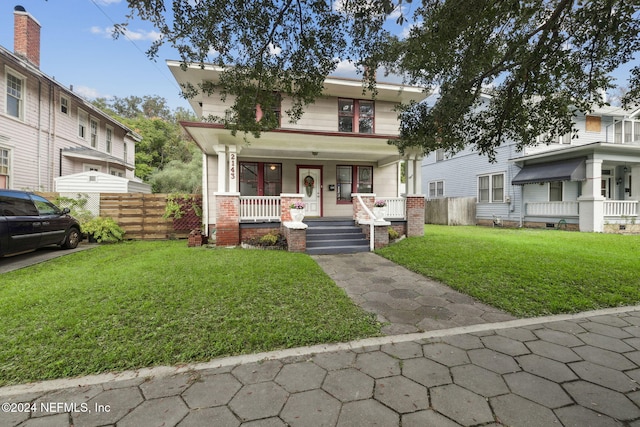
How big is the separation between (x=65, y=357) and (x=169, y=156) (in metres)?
27.5

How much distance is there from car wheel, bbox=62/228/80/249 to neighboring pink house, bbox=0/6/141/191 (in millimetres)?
4563

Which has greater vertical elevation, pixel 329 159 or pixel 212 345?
pixel 329 159

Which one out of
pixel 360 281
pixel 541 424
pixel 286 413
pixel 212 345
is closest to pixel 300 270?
pixel 360 281

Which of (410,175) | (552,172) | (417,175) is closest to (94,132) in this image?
(410,175)

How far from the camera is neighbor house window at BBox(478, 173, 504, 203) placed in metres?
15.2

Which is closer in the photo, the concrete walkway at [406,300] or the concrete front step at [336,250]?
the concrete walkway at [406,300]

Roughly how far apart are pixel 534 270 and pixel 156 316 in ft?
21.2

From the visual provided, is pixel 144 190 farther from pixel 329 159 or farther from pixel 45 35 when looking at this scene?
pixel 329 159

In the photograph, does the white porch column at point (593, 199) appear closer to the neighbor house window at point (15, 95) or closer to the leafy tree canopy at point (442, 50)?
the leafy tree canopy at point (442, 50)

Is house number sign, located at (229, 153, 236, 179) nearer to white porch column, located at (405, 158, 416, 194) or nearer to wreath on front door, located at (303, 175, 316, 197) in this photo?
wreath on front door, located at (303, 175, 316, 197)

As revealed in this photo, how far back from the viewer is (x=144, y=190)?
46.9 ft

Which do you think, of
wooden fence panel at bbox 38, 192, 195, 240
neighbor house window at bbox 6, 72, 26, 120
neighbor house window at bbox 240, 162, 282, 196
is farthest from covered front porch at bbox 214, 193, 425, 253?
neighbor house window at bbox 6, 72, 26, 120

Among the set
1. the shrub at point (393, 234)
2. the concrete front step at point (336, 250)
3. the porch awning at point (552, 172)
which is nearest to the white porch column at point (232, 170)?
the concrete front step at point (336, 250)

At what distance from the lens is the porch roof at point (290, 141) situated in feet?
26.1
